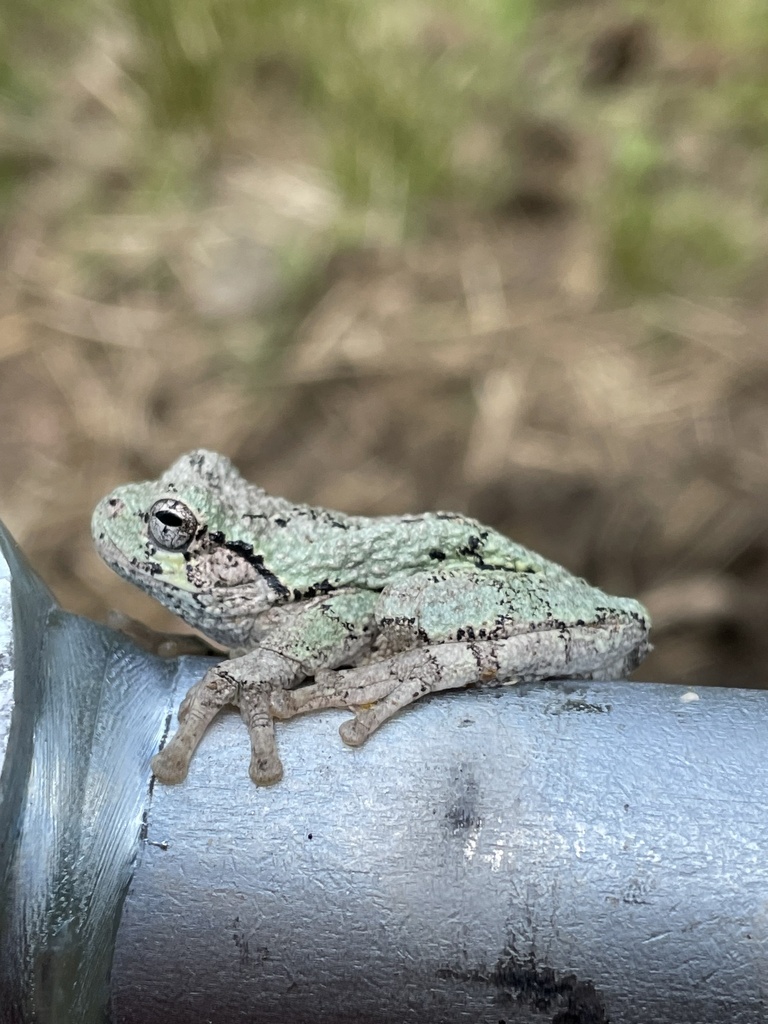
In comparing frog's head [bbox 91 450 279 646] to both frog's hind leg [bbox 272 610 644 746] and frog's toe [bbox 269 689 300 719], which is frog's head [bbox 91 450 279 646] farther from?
frog's toe [bbox 269 689 300 719]

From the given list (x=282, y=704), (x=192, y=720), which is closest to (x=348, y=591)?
(x=282, y=704)

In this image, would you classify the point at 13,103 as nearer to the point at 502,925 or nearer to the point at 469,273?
the point at 469,273

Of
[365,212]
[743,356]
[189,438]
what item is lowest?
[189,438]

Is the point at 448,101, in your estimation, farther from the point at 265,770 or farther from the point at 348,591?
the point at 265,770

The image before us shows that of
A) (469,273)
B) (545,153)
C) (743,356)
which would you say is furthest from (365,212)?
(743,356)

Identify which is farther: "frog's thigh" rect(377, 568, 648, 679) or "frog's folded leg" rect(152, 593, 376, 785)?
"frog's thigh" rect(377, 568, 648, 679)

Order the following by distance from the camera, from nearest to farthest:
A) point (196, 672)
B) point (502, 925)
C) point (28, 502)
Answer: point (502, 925), point (196, 672), point (28, 502)

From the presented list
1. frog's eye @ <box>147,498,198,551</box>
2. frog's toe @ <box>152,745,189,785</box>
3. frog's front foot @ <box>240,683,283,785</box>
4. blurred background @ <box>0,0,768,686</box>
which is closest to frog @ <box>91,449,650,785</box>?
frog's eye @ <box>147,498,198,551</box>
